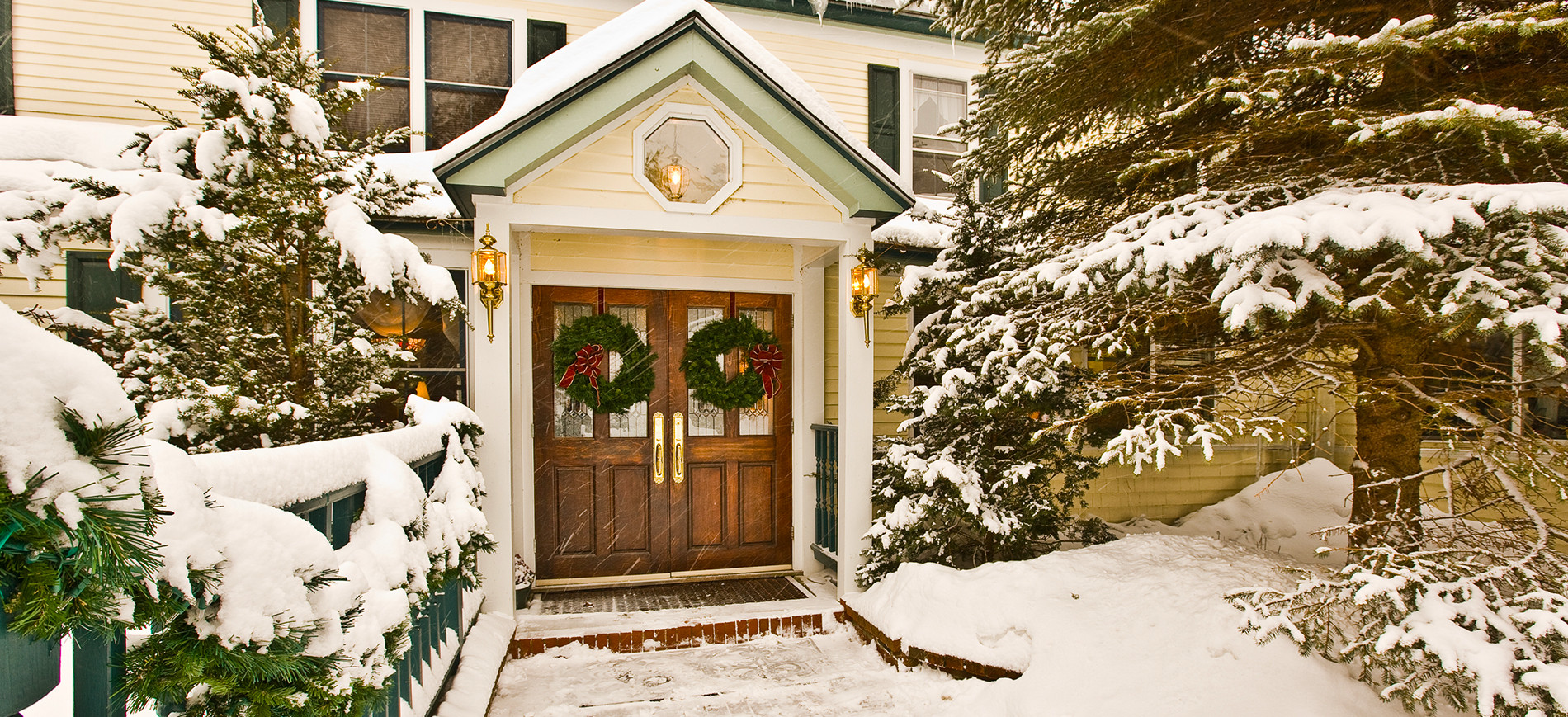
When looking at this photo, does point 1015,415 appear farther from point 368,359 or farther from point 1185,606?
point 368,359

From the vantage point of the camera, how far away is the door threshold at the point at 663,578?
5141 mm

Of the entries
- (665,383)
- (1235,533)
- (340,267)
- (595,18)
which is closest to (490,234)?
(340,267)

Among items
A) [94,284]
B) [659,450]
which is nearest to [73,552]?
[659,450]

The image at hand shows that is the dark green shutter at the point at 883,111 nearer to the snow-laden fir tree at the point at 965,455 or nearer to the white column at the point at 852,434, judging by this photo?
the snow-laden fir tree at the point at 965,455

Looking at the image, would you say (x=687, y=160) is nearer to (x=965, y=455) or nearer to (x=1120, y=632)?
(x=965, y=455)

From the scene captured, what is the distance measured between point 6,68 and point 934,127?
777 cm

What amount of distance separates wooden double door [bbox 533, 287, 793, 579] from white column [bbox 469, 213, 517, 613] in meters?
1.04

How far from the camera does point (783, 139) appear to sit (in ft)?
14.4

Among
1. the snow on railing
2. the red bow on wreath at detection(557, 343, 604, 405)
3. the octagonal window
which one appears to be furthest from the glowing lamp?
the snow on railing

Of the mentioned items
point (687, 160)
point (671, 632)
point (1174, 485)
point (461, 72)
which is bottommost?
point (671, 632)

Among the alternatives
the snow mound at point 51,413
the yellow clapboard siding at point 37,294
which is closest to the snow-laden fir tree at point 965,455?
the snow mound at point 51,413

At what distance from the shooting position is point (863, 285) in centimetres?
451

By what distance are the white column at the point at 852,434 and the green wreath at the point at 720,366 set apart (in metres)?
0.99

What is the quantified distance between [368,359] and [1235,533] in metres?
7.26
